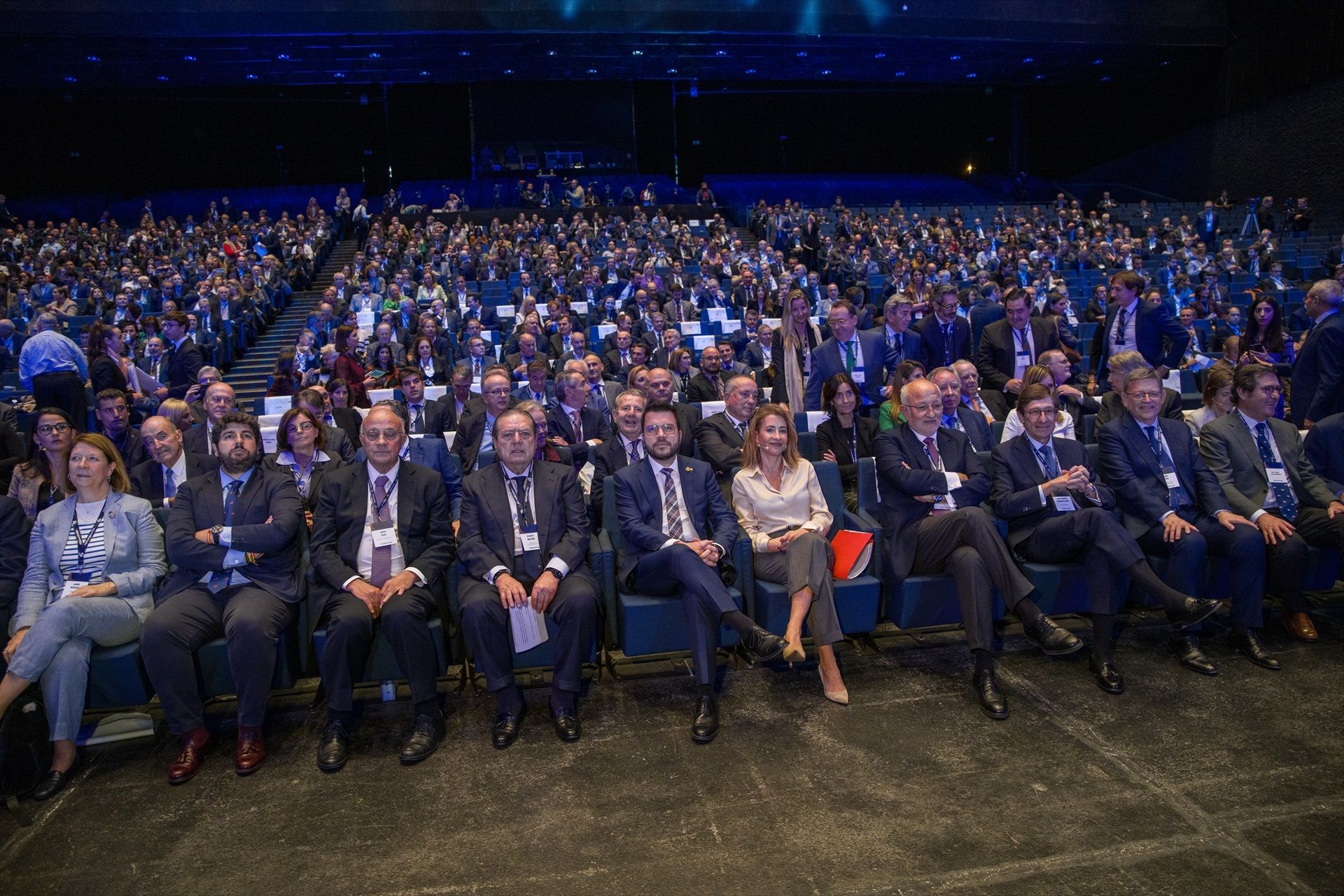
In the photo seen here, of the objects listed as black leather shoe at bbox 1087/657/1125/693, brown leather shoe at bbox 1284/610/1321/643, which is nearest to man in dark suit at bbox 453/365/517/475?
black leather shoe at bbox 1087/657/1125/693

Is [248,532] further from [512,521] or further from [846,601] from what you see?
[846,601]

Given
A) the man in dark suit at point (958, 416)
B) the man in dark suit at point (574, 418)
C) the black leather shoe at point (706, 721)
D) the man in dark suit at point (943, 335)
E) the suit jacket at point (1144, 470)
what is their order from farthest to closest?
the man in dark suit at point (943, 335)
the man in dark suit at point (574, 418)
the man in dark suit at point (958, 416)
the suit jacket at point (1144, 470)
the black leather shoe at point (706, 721)

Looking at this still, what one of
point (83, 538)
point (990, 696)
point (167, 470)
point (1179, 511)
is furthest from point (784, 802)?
point (167, 470)

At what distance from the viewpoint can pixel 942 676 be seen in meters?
3.01

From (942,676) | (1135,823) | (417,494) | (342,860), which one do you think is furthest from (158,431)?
(1135,823)

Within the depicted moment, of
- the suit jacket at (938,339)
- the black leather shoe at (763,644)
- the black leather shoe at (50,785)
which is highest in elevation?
the suit jacket at (938,339)

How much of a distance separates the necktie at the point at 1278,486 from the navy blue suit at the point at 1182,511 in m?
0.23

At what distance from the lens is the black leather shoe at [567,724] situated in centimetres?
269

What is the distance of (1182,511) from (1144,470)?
0.76 feet

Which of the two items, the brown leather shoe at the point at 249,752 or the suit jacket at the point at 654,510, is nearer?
the brown leather shoe at the point at 249,752

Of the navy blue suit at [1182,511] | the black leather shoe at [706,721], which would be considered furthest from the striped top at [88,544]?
the navy blue suit at [1182,511]

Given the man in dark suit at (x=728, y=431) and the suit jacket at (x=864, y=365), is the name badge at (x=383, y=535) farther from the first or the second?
the suit jacket at (x=864, y=365)

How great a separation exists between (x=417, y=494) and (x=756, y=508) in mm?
1281

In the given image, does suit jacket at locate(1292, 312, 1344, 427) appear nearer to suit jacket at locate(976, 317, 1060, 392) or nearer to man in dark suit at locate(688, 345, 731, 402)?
suit jacket at locate(976, 317, 1060, 392)
